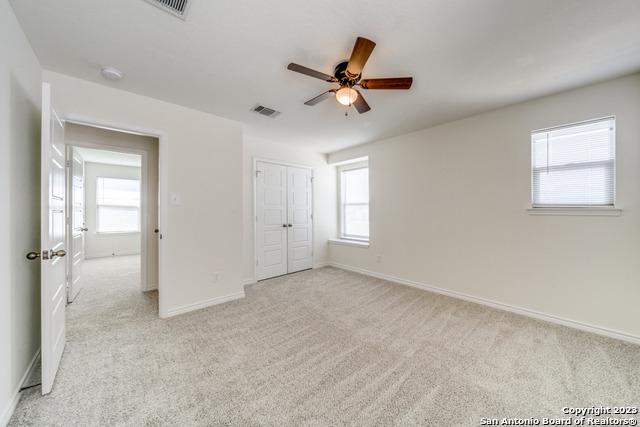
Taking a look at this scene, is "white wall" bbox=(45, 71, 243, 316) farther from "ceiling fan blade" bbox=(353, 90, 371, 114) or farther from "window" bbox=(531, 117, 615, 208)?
"window" bbox=(531, 117, 615, 208)

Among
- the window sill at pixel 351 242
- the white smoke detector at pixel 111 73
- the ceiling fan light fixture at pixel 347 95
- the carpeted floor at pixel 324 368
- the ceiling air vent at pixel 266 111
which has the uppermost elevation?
the ceiling air vent at pixel 266 111

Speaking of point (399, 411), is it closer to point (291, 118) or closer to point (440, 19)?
point (440, 19)

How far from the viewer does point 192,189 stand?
3.00 meters

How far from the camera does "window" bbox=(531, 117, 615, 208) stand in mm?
2389

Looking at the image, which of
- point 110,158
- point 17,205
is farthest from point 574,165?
point 110,158

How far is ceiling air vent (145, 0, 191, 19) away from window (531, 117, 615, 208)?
3.57 metres

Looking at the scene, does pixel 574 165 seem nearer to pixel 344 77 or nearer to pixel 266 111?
pixel 344 77

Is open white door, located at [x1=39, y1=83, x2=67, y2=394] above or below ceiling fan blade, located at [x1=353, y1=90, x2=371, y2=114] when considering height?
below

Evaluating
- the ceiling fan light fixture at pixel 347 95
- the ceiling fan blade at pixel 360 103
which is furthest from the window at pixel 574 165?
the ceiling fan light fixture at pixel 347 95

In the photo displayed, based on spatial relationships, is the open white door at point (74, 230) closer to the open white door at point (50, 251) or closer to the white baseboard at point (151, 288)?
the white baseboard at point (151, 288)

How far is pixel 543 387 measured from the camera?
66.2 inches

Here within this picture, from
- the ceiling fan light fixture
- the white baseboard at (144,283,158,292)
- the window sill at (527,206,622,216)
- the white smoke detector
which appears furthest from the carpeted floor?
the white smoke detector

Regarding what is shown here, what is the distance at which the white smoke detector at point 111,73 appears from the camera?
2127 millimetres

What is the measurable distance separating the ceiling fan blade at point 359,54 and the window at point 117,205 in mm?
7640
